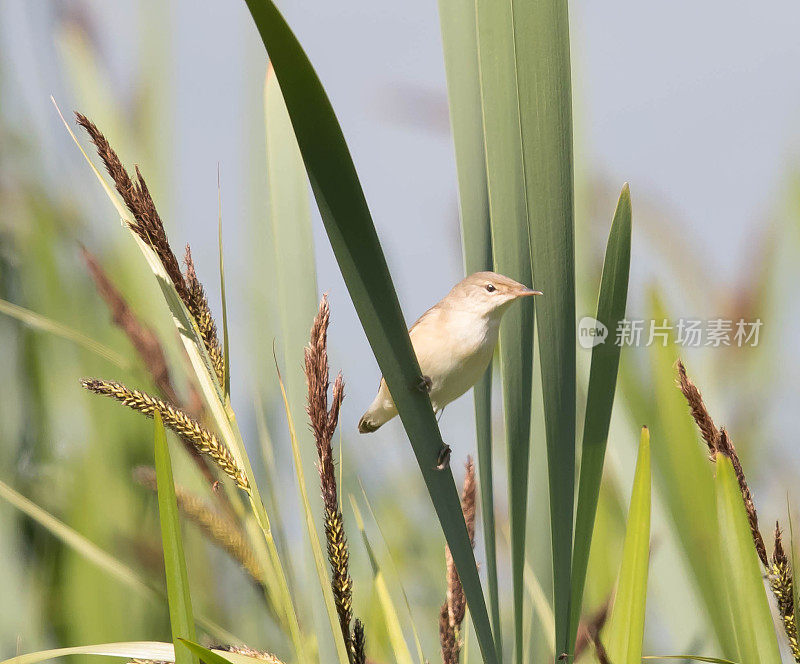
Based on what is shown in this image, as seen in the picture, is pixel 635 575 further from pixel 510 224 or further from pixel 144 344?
pixel 144 344

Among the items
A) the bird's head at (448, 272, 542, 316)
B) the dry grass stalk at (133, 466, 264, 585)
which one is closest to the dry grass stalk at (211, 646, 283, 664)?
the dry grass stalk at (133, 466, 264, 585)

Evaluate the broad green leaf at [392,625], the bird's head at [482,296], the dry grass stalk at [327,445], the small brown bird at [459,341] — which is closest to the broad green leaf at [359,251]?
the dry grass stalk at [327,445]

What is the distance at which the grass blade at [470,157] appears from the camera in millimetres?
800

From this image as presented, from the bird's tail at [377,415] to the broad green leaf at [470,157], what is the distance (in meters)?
0.66

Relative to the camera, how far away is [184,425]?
26.9 inches

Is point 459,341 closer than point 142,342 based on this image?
No

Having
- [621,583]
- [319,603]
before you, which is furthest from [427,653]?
[621,583]

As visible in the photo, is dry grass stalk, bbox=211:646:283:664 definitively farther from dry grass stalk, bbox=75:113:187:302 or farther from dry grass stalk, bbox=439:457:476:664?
dry grass stalk, bbox=75:113:187:302

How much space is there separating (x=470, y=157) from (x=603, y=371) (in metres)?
0.26

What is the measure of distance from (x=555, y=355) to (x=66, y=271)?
0.85m

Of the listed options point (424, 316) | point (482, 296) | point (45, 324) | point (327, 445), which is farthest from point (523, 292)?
point (424, 316)

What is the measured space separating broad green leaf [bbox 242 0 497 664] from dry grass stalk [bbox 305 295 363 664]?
3.4 inches

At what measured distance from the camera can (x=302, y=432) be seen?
0.93 meters

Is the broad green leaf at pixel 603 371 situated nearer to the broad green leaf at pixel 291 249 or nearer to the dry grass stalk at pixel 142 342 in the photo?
the broad green leaf at pixel 291 249
